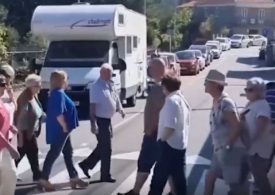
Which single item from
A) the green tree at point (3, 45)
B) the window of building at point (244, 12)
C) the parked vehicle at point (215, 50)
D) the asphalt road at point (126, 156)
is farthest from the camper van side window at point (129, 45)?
the window of building at point (244, 12)

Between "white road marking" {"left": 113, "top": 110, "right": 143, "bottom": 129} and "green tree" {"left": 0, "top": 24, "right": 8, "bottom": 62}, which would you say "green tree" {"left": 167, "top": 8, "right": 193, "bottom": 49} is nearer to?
"green tree" {"left": 0, "top": 24, "right": 8, "bottom": 62}

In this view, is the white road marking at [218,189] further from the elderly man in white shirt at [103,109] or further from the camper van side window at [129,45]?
the camper van side window at [129,45]

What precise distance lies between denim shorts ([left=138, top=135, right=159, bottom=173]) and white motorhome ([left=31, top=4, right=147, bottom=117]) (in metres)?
10.8

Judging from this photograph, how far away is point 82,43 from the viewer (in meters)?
21.5

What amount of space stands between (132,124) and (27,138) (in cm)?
837

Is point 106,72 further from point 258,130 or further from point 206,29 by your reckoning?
point 206,29

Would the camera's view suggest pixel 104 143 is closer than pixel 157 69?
No

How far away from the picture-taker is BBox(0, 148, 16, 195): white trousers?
27.3 ft

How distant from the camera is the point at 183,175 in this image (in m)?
8.50

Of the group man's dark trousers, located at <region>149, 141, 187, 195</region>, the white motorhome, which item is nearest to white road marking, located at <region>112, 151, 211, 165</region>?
man's dark trousers, located at <region>149, 141, 187, 195</region>

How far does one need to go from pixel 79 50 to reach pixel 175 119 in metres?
13.3

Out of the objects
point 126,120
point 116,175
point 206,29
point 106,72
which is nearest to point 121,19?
point 126,120

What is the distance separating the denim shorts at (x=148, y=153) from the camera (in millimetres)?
9383

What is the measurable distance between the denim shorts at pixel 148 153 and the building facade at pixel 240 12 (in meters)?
105
